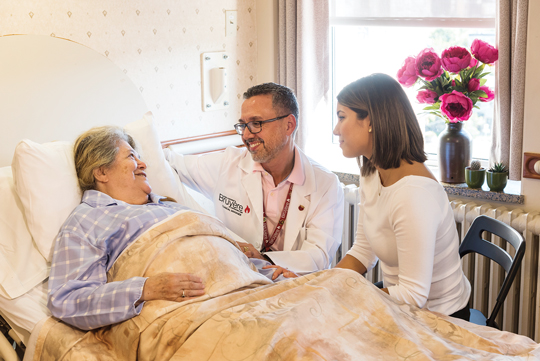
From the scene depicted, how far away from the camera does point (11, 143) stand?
7.18 feet

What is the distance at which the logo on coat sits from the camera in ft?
7.76

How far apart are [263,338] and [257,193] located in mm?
1026

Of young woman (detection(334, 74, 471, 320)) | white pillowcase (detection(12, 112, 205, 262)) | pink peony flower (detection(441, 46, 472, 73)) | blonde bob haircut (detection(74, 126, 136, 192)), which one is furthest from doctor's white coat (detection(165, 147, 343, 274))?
pink peony flower (detection(441, 46, 472, 73))

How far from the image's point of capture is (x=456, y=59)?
2.53 metres

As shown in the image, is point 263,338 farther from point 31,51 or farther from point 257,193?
point 31,51

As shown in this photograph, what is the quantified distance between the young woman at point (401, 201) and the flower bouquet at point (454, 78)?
2.71 ft

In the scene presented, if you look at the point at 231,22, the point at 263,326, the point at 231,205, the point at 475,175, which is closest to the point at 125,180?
the point at 231,205

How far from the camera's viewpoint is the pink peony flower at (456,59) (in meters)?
2.53

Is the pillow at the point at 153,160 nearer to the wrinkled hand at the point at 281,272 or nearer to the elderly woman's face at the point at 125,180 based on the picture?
the elderly woman's face at the point at 125,180

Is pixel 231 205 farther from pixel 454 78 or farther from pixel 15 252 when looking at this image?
pixel 454 78

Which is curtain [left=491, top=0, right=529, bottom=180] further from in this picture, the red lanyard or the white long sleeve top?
the red lanyard

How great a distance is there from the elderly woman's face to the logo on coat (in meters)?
0.45

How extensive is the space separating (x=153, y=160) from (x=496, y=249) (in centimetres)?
139

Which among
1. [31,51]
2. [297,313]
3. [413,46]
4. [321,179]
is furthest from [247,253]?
[413,46]
